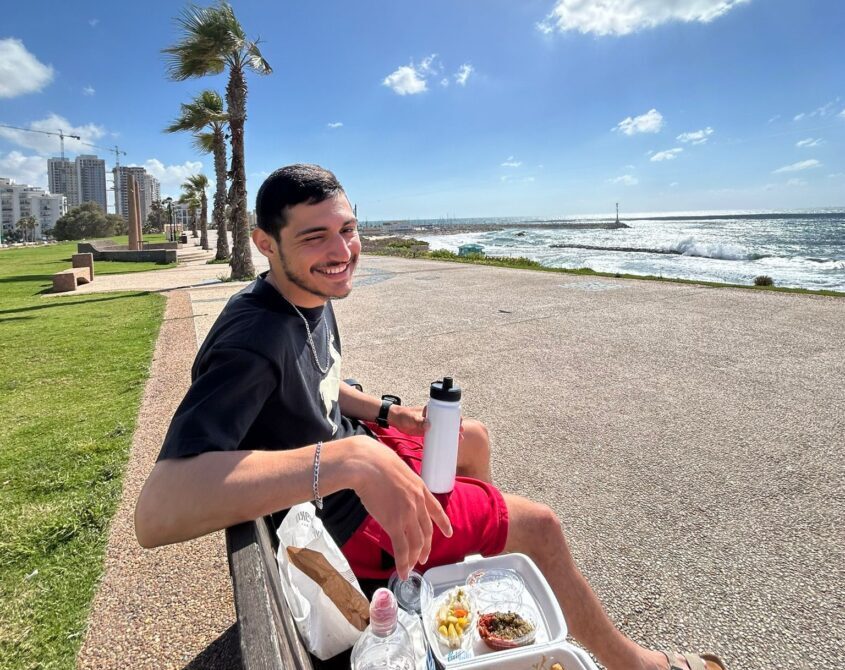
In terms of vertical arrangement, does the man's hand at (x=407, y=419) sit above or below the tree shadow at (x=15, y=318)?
above

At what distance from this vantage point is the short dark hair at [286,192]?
4.78ft

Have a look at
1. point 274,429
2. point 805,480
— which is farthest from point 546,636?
point 805,480

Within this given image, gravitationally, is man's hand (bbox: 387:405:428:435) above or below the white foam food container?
above

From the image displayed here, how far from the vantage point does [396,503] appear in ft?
3.39

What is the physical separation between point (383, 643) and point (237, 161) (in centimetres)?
1515

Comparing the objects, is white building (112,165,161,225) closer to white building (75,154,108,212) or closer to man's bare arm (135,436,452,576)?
white building (75,154,108,212)

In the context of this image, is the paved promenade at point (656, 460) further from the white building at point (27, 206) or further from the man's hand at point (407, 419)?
the white building at point (27, 206)

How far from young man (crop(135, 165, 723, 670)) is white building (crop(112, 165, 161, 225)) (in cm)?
10179

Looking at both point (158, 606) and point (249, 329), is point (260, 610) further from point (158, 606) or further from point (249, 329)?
point (158, 606)

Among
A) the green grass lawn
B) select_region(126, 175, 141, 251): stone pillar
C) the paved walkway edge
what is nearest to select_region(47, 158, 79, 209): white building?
select_region(126, 175, 141, 251): stone pillar

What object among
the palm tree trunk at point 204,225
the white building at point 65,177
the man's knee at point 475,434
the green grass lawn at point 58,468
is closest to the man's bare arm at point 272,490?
the man's knee at point 475,434

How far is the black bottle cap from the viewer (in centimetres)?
157

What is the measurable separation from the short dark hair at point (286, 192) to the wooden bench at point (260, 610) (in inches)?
34.5

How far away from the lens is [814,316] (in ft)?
25.0
